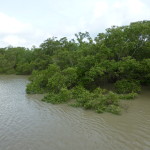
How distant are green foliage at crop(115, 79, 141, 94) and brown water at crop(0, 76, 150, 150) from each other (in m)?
2.19

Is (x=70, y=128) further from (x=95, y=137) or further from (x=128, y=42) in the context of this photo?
(x=128, y=42)

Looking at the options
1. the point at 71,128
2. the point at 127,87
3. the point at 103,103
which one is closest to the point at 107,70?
the point at 127,87

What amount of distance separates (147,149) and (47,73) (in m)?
11.8

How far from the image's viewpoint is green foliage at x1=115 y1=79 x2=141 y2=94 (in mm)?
13422

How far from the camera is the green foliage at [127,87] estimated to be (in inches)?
528

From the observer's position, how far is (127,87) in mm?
13516

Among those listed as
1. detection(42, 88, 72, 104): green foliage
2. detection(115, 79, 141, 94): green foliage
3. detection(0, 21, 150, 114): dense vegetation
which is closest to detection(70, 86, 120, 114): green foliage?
detection(0, 21, 150, 114): dense vegetation

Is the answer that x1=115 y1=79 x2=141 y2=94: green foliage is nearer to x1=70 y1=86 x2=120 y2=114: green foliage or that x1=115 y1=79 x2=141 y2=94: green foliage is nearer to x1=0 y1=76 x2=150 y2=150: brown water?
x1=0 y1=76 x2=150 y2=150: brown water

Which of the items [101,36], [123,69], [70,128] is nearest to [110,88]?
[123,69]

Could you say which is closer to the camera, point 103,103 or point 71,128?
point 71,128

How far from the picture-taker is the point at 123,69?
1373cm

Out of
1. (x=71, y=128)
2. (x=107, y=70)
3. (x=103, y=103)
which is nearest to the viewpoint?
(x=71, y=128)

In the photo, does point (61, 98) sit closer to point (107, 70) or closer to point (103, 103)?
point (103, 103)

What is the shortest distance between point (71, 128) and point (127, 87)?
7223 mm
